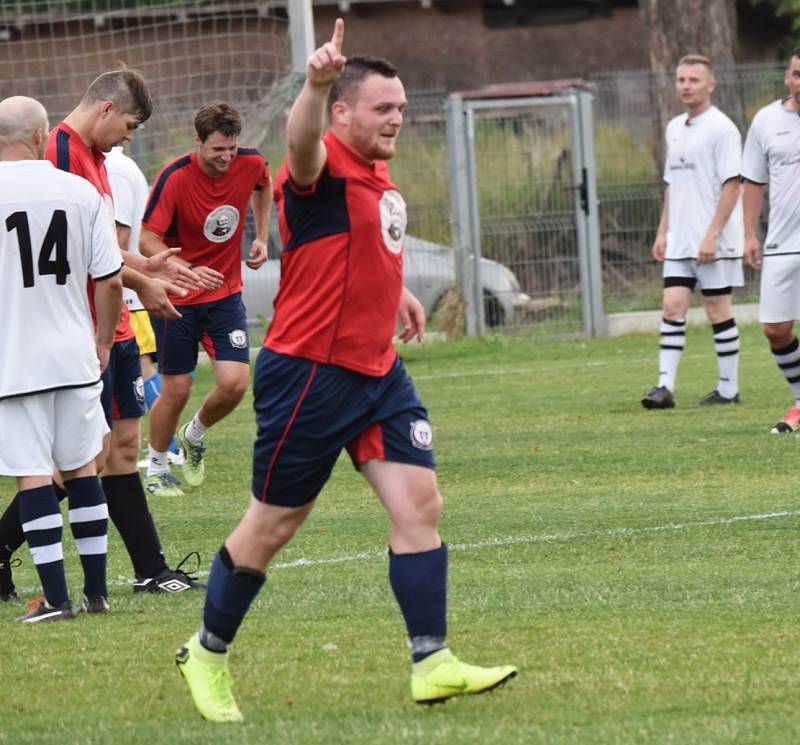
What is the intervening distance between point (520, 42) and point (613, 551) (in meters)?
33.8

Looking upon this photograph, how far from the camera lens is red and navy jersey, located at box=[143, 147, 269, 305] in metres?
9.66

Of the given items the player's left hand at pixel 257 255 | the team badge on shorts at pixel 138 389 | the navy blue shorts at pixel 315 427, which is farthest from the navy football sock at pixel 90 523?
the player's left hand at pixel 257 255

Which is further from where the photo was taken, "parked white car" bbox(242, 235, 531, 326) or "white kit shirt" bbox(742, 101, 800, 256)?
"parked white car" bbox(242, 235, 531, 326)

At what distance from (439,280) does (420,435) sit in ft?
46.3

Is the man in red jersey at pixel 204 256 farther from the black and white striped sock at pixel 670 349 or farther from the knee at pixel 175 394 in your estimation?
the black and white striped sock at pixel 670 349

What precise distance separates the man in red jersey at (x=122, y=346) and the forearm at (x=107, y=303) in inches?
9.1

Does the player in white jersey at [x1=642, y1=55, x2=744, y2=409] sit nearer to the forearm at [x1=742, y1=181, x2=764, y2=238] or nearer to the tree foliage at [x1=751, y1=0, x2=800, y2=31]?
the forearm at [x1=742, y1=181, x2=764, y2=238]

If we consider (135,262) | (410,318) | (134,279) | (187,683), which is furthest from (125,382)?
(187,683)

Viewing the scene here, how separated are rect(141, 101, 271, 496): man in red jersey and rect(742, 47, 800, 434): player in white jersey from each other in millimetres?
3359

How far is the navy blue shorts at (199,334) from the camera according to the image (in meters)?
9.91

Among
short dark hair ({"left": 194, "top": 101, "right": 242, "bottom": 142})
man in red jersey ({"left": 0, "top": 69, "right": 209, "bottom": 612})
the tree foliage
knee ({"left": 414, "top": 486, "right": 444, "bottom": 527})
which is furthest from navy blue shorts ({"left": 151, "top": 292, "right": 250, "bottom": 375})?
the tree foliage

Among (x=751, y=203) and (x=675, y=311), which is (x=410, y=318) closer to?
(x=751, y=203)

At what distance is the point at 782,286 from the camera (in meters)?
11.1

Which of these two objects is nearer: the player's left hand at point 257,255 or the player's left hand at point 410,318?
the player's left hand at point 410,318
